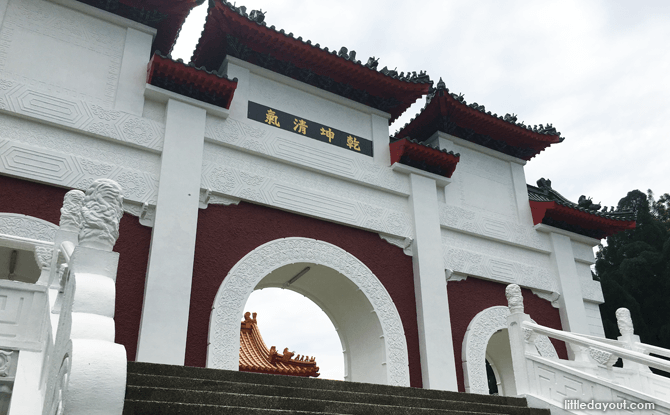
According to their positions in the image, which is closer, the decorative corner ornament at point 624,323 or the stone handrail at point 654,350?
the stone handrail at point 654,350

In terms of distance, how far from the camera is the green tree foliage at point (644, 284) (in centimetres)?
1476

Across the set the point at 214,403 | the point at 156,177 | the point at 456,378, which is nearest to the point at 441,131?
the point at 456,378

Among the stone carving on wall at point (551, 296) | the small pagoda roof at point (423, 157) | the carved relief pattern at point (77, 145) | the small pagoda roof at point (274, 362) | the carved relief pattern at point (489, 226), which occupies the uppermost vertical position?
the small pagoda roof at point (423, 157)

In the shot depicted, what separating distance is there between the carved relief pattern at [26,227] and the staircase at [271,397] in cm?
251

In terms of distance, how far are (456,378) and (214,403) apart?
191 inches

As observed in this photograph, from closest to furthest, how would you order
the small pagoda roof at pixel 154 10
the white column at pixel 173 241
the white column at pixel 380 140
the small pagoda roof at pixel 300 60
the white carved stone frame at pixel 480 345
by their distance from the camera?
the white column at pixel 173 241 < the small pagoda roof at pixel 154 10 < the small pagoda roof at pixel 300 60 < the white carved stone frame at pixel 480 345 < the white column at pixel 380 140

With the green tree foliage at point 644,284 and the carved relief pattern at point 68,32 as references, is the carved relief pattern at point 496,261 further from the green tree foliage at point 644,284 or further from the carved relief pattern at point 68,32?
the green tree foliage at point 644,284

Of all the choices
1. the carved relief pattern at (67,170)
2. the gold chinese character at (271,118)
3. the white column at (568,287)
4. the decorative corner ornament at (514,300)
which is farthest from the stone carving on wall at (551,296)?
the carved relief pattern at (67,170)

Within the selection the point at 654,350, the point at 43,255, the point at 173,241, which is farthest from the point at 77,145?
the point at 654,350

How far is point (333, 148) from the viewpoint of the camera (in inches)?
325

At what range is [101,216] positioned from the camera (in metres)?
3.29

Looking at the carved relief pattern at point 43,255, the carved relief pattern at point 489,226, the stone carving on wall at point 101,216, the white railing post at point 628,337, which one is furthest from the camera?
the carved relief pattern at point 489,226

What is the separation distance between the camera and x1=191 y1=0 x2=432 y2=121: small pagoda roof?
25.1ft

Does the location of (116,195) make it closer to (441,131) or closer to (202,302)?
(202,302)
